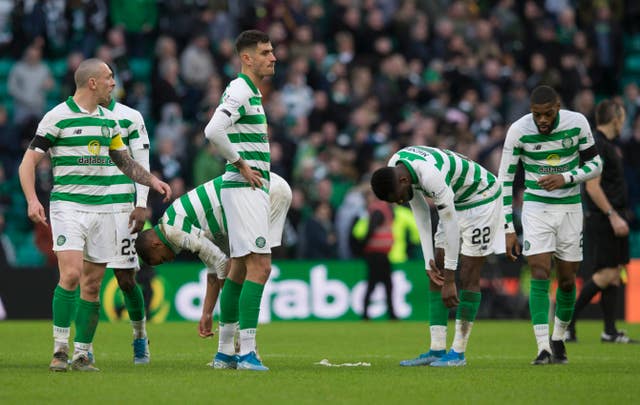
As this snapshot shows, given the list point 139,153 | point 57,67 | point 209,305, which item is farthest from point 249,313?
point 57,67

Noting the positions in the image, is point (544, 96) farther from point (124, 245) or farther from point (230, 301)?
point (124, 245)

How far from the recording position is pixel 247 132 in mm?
10453

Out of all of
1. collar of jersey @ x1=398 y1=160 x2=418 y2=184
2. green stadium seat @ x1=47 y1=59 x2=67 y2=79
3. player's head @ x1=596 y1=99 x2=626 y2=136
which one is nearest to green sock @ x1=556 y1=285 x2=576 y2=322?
collar of jersey @ x1=398 y1=160 x2=418 y2=184

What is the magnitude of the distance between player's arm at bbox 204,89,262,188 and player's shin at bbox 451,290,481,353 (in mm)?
2123

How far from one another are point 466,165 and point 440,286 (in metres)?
1.06

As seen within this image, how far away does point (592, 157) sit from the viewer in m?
11.5

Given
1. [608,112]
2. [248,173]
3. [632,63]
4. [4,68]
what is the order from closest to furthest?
1. [248,173]
2. [608,112]
3. [4,68]
4. [632,63]

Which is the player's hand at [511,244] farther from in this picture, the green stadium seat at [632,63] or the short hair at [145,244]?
the green stadium seat at [632,63]

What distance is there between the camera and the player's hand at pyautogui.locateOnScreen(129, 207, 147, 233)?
1073cm

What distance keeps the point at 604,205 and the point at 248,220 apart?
5.07 m

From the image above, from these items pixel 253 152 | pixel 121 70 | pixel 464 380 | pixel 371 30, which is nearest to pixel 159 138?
pixel 121 70

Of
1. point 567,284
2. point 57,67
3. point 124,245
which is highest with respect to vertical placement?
point 57,67

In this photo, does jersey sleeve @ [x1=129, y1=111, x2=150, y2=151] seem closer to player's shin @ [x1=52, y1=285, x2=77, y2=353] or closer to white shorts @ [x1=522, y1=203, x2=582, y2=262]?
player's shin @ [x1=52, y1=285, x2=77, y2=353]

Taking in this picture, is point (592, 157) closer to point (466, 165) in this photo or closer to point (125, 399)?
point (466, 165)
